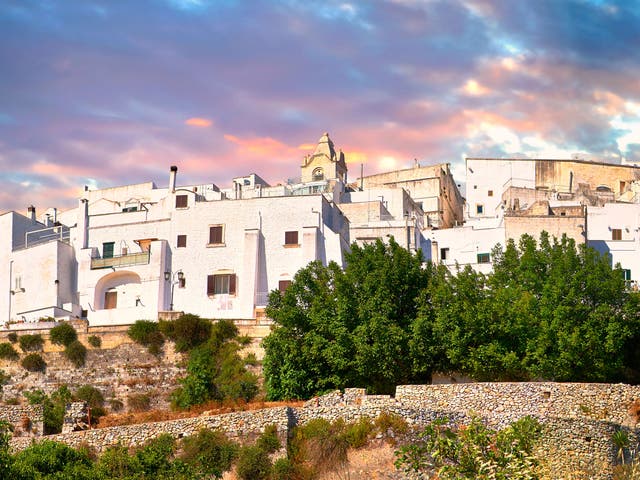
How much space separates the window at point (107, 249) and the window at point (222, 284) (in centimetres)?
624

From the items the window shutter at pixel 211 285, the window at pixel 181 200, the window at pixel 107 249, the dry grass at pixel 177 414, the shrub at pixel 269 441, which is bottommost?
the shrub at pixel 269 441

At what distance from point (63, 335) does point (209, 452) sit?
61.5 feet

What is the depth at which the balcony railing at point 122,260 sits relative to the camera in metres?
60.4

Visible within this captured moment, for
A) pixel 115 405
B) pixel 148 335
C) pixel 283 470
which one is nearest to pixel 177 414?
pixel 115 405

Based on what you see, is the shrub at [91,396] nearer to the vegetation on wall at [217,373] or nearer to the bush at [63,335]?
the bush at [63,335]

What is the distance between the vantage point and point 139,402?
2029 inches

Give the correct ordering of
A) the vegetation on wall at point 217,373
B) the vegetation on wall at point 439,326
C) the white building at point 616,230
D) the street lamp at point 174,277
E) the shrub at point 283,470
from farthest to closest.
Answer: the white building at point 616,230 < the street lamp at point 174,277 < the vegetation on wall at point 217,373 < the vegetation on wall at point 439,326 < the shrub at point 283,470

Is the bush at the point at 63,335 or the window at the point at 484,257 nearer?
the bush at the point at 63,335

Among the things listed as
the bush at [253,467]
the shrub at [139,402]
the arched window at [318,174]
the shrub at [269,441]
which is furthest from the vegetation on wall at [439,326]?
the arched window at [318,174]

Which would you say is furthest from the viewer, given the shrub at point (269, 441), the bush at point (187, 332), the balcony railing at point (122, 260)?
the balcony railing at point (122, 260)

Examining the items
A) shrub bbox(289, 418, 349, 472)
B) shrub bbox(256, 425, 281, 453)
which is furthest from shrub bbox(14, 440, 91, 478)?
shrub bbox(289, 418, 349, 472)

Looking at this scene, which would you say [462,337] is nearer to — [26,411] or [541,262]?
[541,262]

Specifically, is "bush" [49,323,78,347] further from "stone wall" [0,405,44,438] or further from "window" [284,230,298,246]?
"window" [284,230,298,246]

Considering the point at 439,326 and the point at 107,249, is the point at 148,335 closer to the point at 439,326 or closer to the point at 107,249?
the point at 107,249
